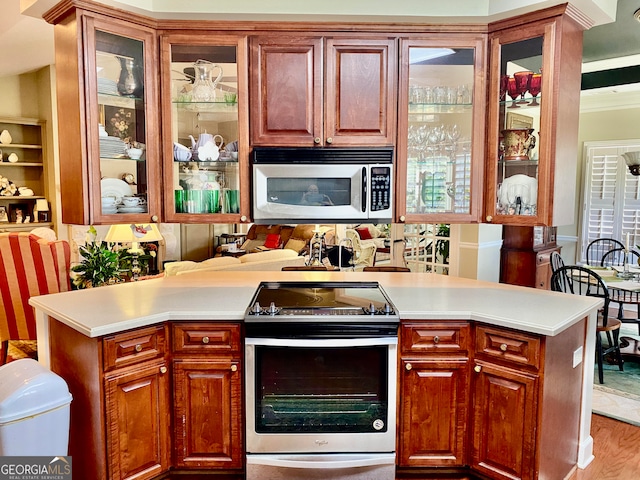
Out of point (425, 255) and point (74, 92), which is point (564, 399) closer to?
point (74, 92)

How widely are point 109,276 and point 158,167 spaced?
4.39 feet

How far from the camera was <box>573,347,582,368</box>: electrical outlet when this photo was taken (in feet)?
7.61

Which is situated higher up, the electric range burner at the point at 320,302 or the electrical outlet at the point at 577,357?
the electric range burner at the point at 320,302

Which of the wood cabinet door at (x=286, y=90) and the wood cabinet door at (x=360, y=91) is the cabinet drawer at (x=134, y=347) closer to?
the wood cabinet door at (x=286, y=90)

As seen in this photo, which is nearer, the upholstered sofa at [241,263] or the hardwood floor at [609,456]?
the hardwood floor at [609,456]

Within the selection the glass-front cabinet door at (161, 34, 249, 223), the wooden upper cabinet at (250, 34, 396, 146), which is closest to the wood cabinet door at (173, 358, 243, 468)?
the glass-front cabinet door at (161, 34, 249, 223)

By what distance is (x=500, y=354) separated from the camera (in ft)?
7.05

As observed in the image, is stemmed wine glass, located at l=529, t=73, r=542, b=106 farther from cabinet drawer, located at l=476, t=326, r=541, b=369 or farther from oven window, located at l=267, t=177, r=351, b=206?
cabinet drawer, located at l=476, t=326, r=541, b=369

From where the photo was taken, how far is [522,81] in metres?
2.46

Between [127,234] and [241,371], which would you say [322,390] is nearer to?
[241,371]

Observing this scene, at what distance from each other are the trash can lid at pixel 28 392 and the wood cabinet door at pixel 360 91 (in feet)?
5.84

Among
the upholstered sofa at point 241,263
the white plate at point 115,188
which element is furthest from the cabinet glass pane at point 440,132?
the upholstered sofa at point 241,263

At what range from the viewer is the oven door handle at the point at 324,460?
2205 millimetres

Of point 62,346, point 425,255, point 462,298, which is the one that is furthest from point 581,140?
point 62,346
